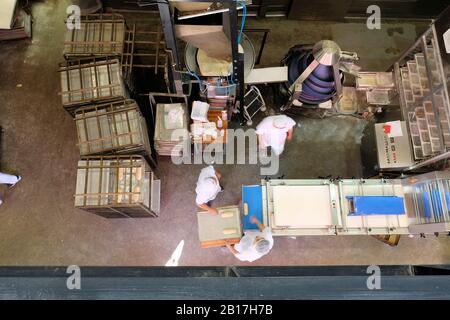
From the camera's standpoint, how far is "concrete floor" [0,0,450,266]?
18.6ft

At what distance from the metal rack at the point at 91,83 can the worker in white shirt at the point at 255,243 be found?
8.83ft

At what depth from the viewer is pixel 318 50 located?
5.29 meters

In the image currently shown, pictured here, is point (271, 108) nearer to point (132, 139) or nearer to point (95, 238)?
point (132, 139)

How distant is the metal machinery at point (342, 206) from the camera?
4.88m

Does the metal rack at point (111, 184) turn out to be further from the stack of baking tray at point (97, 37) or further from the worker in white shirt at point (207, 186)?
the stack of baking tray at point (97, 37)

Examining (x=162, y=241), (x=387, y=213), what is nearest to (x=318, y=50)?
(x=387, y=213)

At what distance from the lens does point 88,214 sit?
586 cm

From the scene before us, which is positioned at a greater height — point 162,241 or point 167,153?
point 167,153

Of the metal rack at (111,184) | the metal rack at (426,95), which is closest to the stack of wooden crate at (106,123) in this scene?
the metal rack at (111,184)

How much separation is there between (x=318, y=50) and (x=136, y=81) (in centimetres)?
303

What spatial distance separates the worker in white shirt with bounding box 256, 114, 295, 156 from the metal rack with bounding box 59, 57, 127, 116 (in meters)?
2.14

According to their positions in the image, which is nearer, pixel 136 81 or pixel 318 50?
pixel 318 50
